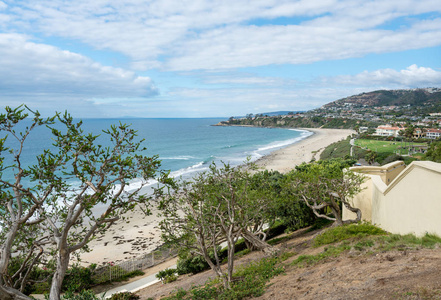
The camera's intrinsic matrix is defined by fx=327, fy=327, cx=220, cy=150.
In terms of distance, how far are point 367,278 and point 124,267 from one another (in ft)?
49.5

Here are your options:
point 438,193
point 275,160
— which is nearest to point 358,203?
point 438,193

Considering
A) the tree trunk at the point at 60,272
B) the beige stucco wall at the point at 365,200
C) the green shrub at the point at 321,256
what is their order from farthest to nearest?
the beige stucco wall at the point at 365,200
the green shrub at the point at 321,256
the tree trunk at the point at 60,272

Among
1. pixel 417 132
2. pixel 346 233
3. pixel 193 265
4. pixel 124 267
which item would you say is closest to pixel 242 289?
pixel 346 233

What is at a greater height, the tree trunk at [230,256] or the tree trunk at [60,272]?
the tree trunk at [60,272]

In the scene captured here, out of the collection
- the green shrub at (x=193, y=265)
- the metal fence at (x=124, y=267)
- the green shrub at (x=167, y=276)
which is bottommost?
the metal fence at (x=124, y=267)

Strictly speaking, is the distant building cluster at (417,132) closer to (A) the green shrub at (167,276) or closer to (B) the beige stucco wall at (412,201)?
(B) the beige stucco wall at (412,201)

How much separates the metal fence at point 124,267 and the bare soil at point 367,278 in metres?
7.64

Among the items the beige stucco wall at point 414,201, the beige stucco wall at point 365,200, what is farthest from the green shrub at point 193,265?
the beige stucco wall at point 414,201

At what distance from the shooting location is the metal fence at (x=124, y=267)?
1694 cm

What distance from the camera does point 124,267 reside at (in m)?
18.6

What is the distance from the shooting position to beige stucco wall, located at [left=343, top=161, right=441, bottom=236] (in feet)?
30.1

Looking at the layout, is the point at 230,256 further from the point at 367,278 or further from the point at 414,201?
the point at 414,201

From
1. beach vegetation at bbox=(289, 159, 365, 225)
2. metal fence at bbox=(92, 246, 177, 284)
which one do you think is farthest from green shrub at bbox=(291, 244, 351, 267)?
metal fence at bbox=(92, 246, 177, 284)

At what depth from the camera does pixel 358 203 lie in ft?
52.6
